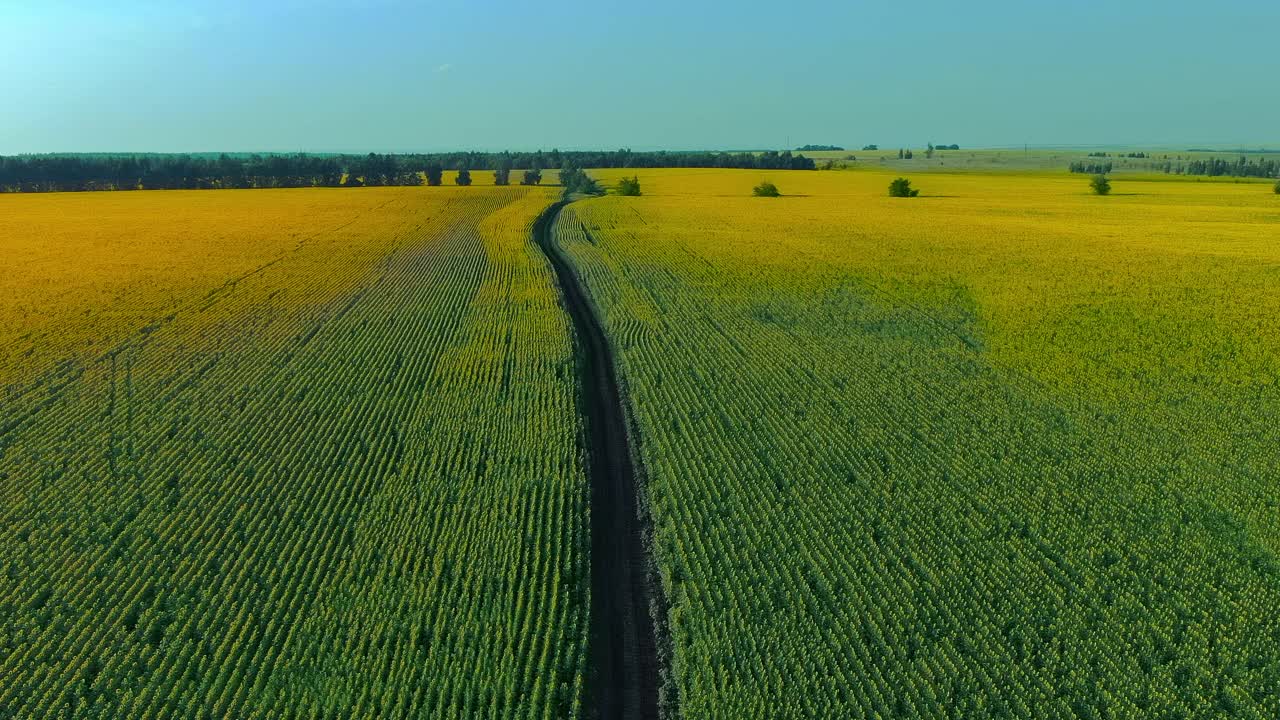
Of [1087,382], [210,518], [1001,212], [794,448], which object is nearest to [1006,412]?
[1087,382]

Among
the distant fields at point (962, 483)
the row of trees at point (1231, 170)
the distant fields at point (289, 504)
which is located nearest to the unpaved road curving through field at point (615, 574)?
the distant fields at point (289, 504)

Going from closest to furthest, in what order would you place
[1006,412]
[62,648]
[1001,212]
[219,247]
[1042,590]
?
[62,648], [1042,590], [1006,412], [219,247], [1001,212]

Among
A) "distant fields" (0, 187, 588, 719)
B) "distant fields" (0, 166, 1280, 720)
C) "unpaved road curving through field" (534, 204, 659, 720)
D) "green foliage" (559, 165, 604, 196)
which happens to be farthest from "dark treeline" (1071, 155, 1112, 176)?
"unpaved road curving through field" (534, 204, 659, 720)

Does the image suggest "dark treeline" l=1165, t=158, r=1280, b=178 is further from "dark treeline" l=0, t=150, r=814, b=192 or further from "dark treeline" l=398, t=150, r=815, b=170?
"dark treeline" l=0, t=150, r=814, b=192

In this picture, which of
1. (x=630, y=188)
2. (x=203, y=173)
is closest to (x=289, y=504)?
(x=630, y=188)

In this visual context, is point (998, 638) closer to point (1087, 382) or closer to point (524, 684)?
point (524, 684)

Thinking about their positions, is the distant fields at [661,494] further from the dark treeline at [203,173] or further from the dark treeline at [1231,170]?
the dark treeline at [1231,170]
